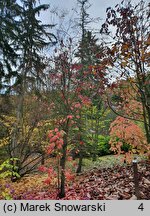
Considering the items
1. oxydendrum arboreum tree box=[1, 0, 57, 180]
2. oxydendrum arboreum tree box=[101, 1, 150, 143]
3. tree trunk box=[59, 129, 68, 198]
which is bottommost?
tree trunk box=[59, 129, 68, 198]

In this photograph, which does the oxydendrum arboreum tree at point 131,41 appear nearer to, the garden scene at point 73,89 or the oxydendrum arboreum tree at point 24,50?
the garden scene at point 73,89

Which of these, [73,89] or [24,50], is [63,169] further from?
[24,50]

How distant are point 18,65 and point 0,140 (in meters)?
3.48

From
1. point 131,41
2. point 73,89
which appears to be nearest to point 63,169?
point 73,89

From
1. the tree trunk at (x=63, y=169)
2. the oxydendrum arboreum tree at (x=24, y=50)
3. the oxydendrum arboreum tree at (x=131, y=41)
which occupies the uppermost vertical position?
the oxydendrum arboreum tree at (x=24, y=50)

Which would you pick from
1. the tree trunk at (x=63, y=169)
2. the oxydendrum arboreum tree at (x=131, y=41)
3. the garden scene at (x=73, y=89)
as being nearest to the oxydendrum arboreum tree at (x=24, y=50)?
the garden scene at (x=73, y=89)

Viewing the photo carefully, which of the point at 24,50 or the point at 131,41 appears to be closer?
the point at 131,41

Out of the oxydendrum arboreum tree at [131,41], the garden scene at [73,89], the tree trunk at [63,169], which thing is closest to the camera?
the oxydendrum arboreum tree at [131,41]

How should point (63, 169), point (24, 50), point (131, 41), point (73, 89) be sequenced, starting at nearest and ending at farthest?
point (131, 41), point (63, 169), point (73, 89), point (24, 50)

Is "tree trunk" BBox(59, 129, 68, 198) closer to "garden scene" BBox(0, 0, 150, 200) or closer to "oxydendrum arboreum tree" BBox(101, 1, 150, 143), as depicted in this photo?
"garden scene" BBox(0, 0, 150, 200)

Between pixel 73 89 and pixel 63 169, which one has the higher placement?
pixel 73 89

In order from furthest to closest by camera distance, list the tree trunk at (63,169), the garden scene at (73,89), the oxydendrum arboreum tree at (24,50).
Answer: the oxydendrum arboreum tree at (24,50) < the tree trunk at (63,169) < the garden scene at (73,89)

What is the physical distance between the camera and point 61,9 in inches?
205

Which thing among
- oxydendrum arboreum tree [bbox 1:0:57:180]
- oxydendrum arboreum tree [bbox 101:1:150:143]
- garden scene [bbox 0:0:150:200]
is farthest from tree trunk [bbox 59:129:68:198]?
oxydendrum arboreum tree [bbox 1:0:57:180]
